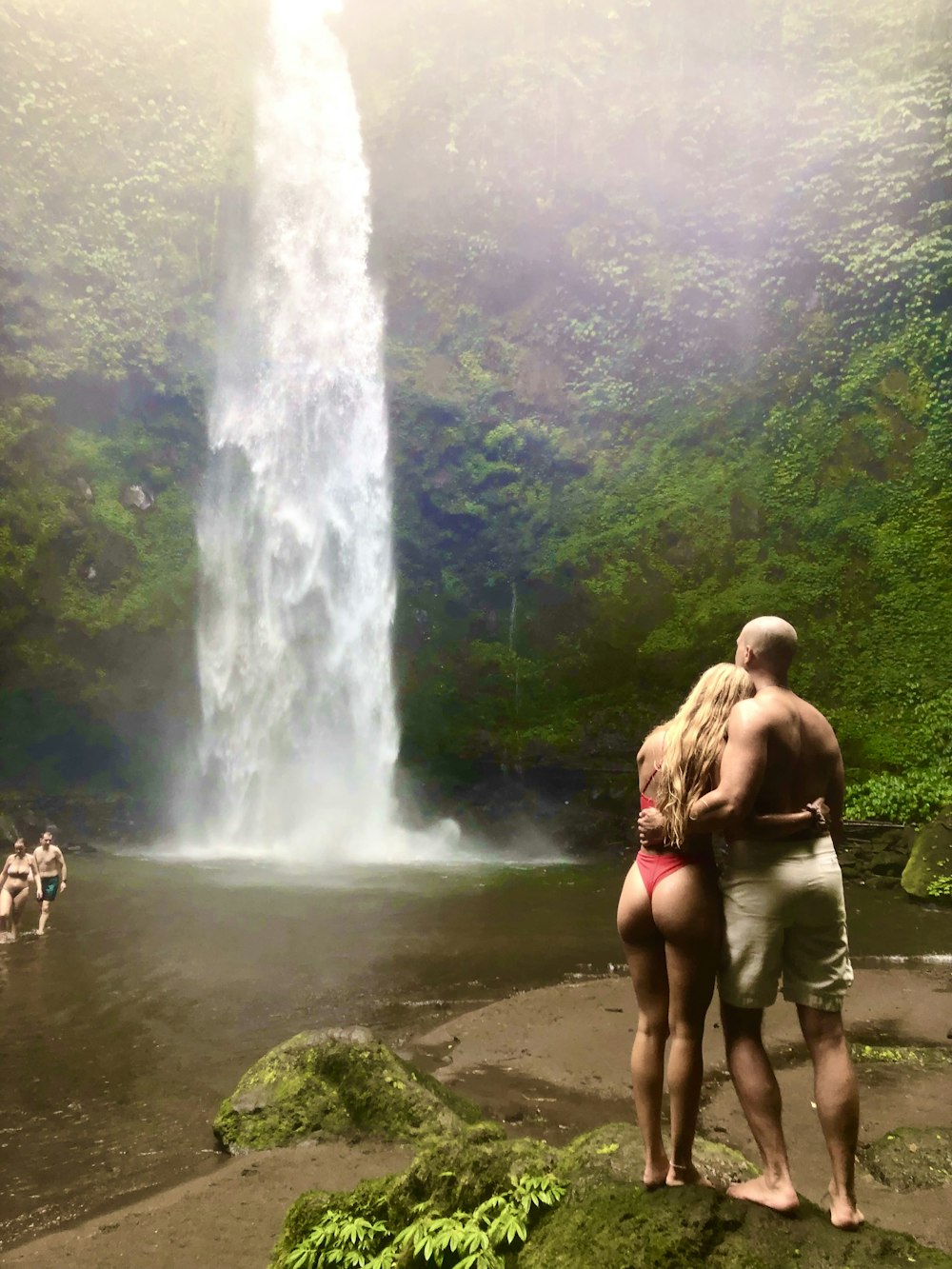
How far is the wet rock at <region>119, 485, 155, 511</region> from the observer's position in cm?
1722

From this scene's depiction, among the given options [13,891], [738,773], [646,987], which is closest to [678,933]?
[646,987]

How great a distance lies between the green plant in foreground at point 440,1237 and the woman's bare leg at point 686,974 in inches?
19.5

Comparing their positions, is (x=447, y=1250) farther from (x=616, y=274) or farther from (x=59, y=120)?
(x=59, y=120)

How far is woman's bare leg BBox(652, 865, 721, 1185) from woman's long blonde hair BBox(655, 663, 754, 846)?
0.53ft

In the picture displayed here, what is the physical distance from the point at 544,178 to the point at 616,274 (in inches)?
122

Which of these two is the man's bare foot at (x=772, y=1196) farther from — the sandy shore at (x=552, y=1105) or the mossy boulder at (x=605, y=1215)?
the sandy shore at (x=552, y=1105)

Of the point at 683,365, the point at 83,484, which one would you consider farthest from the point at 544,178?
the point at 83,484

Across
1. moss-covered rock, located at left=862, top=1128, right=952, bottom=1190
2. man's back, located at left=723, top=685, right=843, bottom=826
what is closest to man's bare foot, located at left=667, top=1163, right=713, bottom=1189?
man's back, located at left=723, top=685, right=843, bottom=826

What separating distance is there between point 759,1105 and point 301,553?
1552 centimetres

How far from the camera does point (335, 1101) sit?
14.2 feet

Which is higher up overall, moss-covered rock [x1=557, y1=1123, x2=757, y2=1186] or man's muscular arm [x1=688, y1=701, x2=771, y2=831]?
man's muscular arm [x1=688, y1=701, x2=771, y2=831]

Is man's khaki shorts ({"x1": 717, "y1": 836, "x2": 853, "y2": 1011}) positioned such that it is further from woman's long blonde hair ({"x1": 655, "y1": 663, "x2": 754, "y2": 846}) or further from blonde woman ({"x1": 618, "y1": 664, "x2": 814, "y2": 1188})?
woman's long blonde hair ({"x1": 655, "y1": 663, "x2": 754, "y2": 846})

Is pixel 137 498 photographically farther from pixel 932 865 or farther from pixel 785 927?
pixel 785 927

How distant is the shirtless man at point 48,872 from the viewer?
9307 mm
